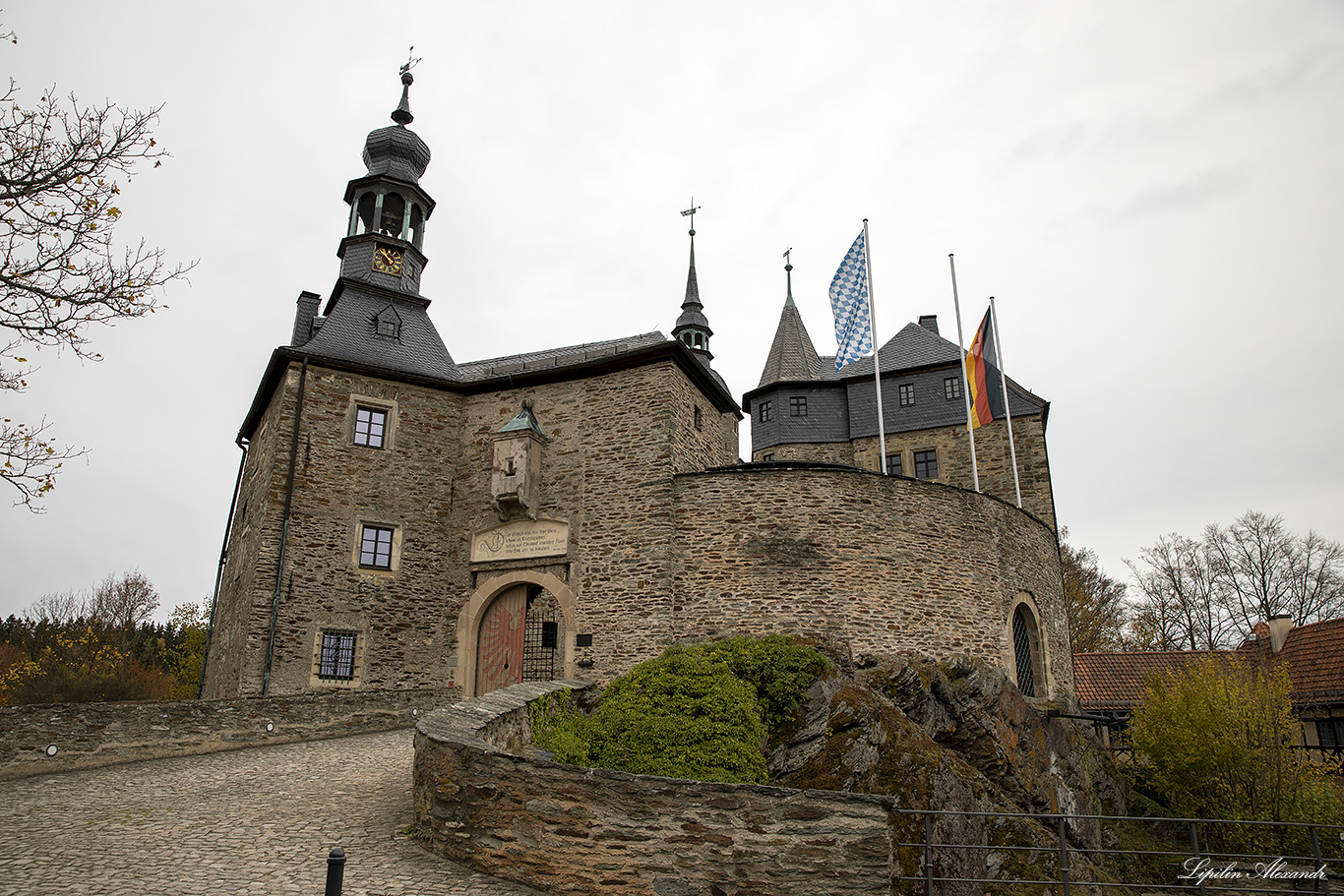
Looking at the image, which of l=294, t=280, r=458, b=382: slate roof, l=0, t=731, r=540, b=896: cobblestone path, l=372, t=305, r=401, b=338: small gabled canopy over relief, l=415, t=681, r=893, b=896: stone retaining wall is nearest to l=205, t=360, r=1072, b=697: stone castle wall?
l=294, t=280, r=458, b=382: slate roof

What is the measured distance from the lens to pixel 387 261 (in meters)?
21.3

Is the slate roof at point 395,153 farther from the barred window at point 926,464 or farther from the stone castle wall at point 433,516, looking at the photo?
the barred window at point 926,464

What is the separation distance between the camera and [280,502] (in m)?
16.3

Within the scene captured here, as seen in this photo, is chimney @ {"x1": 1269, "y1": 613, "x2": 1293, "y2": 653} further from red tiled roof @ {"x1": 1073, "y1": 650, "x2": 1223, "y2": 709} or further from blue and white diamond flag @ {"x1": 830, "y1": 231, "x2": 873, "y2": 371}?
blue and white diamond flag @ {"x1": 830, "y1": 231, "x2": 873, "y2": 371}

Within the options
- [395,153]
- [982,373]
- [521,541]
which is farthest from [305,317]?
[982,373]

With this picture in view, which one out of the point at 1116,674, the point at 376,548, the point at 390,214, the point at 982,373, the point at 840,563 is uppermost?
the point at 390,214

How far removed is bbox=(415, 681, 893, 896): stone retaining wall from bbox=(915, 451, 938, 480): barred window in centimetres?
1923

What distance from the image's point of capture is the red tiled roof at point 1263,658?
2023 cm

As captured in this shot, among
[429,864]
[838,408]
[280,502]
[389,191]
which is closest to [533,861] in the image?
[429,864]

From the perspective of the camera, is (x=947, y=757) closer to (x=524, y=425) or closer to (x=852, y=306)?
(x=524, y=425)

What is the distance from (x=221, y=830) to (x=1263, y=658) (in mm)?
22560


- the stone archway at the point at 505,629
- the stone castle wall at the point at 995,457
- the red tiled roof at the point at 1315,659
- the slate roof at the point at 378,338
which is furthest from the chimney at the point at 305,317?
the red tiled roof at the point at 1315,659

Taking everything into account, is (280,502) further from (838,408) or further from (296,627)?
(838,408)

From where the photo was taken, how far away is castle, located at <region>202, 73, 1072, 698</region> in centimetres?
1513
